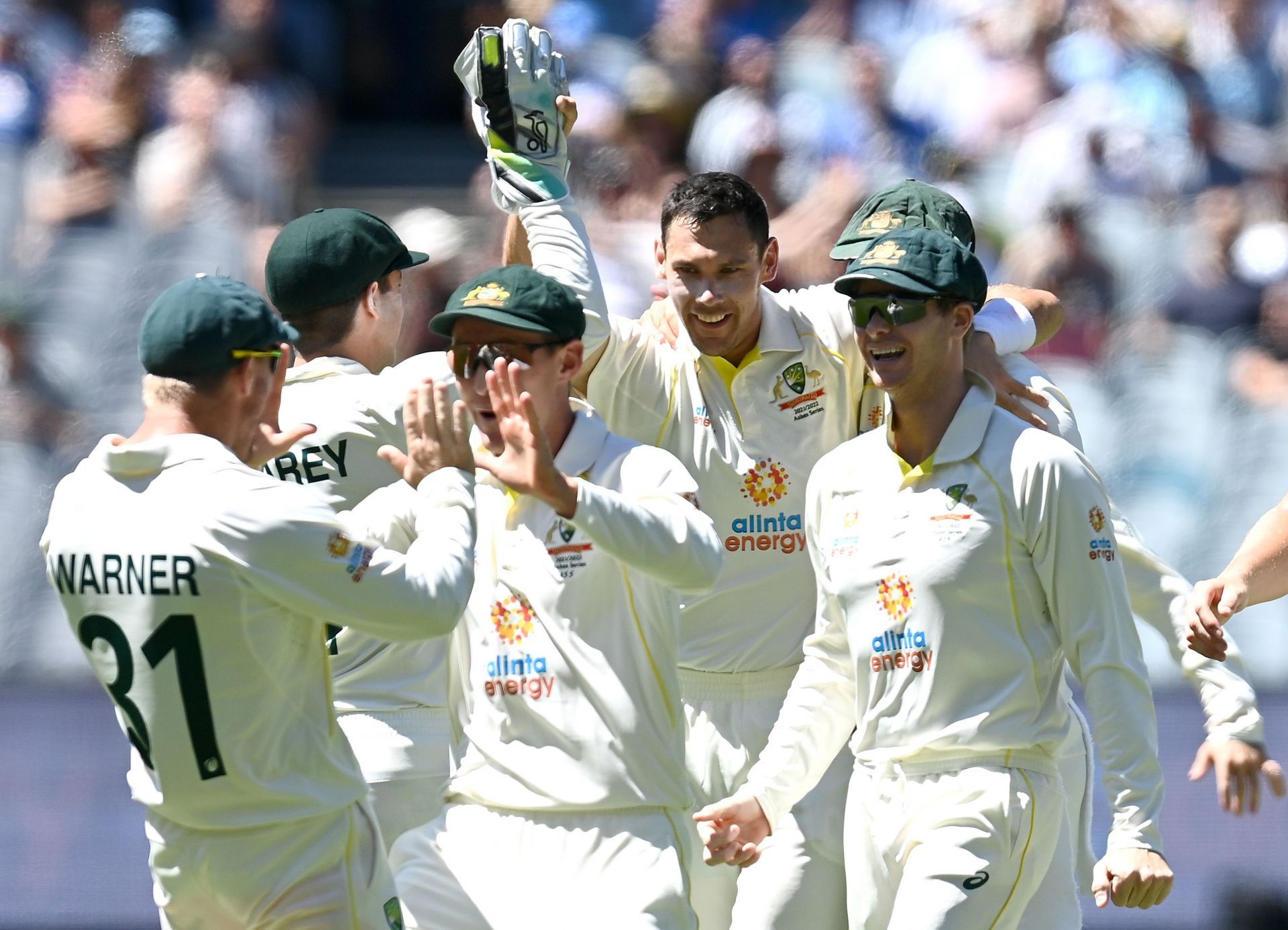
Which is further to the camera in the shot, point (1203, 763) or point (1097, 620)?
point (1203, 763)

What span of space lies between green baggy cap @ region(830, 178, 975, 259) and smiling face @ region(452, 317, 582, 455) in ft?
3.14

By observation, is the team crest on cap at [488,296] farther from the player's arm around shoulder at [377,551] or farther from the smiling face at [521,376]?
the player's arm around shoulder at [377,551]

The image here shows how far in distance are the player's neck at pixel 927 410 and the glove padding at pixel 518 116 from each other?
1.15m

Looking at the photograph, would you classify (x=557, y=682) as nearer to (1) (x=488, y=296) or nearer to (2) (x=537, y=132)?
(1) (x=488, y=296)

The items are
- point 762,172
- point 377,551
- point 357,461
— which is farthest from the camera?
point 762,172

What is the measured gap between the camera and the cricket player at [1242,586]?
4.38 m

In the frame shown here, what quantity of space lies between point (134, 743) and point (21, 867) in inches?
161

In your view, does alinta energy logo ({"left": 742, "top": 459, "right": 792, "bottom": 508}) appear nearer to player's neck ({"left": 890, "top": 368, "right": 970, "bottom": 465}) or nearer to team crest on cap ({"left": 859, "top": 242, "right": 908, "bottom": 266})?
player's neck ({"left": 890, "top": 368, "right": 970, "bottom": 465})

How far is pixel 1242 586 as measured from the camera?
4.50 metres

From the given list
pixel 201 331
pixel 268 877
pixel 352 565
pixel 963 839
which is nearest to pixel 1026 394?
pixel 963 839

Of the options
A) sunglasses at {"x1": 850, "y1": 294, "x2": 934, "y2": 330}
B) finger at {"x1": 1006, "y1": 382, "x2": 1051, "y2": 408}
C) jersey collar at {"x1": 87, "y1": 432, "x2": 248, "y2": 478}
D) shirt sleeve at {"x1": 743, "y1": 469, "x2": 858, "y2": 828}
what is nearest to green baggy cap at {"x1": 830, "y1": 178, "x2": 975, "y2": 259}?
finger at {"x1": 1006, "y1": 382, "x2": 1051, "y2": 408}

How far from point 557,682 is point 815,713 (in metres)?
0.71

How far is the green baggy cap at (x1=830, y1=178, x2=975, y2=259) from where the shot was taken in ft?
15.4

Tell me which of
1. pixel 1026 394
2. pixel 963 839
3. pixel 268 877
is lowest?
pixel 963 839
